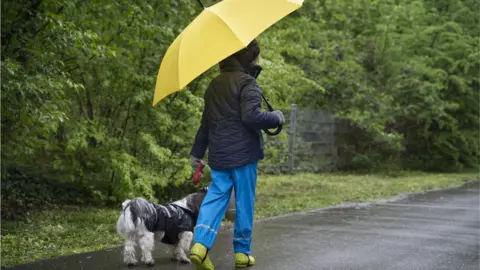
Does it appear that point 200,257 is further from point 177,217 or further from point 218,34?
point 218,34

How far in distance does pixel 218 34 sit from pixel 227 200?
4.79 ft

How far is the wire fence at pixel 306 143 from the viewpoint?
16656 mm

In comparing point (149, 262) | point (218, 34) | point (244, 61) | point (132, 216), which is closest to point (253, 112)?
point (244, 61)

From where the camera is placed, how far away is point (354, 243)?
721 cm

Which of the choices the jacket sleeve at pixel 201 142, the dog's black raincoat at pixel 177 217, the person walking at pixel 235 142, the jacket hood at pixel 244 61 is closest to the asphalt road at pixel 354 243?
the dog's black raincoat at pixel 177 217

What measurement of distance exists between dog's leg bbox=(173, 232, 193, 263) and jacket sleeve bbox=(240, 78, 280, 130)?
4.16 feet

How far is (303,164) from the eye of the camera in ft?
57.6

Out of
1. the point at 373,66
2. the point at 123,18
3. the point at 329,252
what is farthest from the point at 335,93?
the point at 329,252

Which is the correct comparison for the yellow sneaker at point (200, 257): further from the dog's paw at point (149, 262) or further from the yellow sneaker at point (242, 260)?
the dog's paw at point (149, 262)

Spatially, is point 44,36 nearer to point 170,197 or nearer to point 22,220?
point 22,220

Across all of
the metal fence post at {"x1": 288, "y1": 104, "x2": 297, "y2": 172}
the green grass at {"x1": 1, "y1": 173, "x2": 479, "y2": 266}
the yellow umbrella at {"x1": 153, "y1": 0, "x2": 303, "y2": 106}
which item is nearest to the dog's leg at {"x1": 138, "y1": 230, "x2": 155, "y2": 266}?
the green grass at {"x1": 1, "y1": 173, "x2": 479, "y2": 266}

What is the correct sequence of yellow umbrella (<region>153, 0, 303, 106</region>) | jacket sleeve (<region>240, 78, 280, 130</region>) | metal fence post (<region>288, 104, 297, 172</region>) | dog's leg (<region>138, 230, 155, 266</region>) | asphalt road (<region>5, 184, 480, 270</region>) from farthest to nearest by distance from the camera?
metal fence post (<region>288, 104, 297, 172</region>) < asphalt road (<region>5, 184, 480, 270</region>) < dog's leg (<region>138, 230, 155, 266</region>) < jacket sleeve (<region>240, 78, 280, 130</region>) < yellow umbrella (<region>153, 0, 303, 106</region>)

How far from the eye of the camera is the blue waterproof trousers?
5.49 m

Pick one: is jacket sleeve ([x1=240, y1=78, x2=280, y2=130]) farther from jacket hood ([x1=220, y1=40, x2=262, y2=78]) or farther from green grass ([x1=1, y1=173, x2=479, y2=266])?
green grass ([x1=1, y1=173, x2=479, y2=266])
